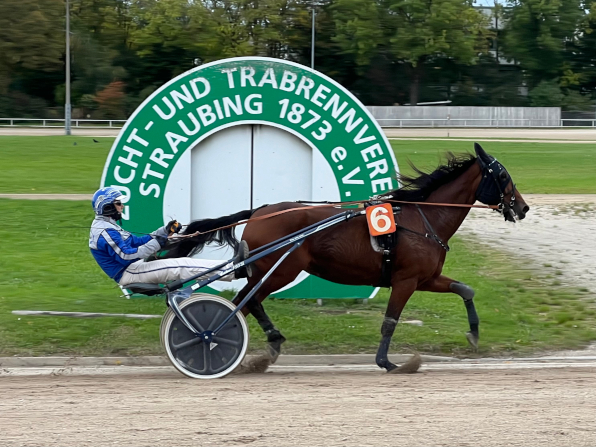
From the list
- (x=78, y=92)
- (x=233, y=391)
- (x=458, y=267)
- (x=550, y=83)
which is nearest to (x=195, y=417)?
(x=233, y=391)

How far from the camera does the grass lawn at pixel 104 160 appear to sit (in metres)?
20.6

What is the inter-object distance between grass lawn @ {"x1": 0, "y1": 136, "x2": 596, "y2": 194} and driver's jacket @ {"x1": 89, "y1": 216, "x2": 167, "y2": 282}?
10.2 metres

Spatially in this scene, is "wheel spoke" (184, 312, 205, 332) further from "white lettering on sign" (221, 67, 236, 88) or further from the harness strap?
"white lettering on sign" (221, 67, 236, 88)

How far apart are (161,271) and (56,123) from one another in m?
43.3

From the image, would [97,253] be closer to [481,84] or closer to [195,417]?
[195,417]

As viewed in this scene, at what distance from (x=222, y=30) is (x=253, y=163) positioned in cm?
4784

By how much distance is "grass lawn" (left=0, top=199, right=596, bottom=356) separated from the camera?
8523 mm

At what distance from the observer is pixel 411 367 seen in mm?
7414

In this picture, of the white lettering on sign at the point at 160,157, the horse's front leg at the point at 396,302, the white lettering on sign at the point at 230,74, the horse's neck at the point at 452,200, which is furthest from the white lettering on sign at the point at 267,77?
the horse's front leg at the point at 396,302

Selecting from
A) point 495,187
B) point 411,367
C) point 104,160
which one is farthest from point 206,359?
point 104,160

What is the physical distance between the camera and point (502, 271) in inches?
471

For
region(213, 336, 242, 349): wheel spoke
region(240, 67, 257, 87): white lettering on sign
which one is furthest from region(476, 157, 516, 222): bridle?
region(240, 67, 257, 87): white lettering on sign

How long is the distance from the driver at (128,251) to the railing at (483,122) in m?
43.8

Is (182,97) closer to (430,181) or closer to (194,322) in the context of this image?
(430,181)
